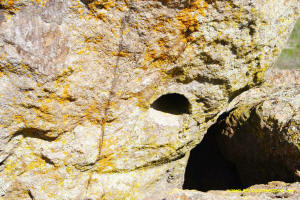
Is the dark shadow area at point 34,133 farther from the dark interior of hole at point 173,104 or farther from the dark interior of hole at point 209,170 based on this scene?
the dark interior of hole at point 209,170

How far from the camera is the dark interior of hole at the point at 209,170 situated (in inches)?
221

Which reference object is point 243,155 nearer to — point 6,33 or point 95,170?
point 95,170

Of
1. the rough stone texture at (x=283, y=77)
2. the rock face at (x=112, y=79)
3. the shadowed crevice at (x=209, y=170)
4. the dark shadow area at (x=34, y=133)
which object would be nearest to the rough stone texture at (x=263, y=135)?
the shadowed crevice at (x=209, y=170)

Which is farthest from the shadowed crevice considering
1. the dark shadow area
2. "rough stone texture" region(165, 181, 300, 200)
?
the dark shadow area

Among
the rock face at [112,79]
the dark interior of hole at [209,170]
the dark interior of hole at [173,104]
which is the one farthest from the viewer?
the dark interior of hole at [209,170]

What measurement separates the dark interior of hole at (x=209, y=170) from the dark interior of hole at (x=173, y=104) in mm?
1738

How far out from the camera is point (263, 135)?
436cm

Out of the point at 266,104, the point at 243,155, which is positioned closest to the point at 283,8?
the point at 266,104

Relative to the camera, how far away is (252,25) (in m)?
3.51

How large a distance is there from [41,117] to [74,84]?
1.89 ft

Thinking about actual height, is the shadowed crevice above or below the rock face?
below

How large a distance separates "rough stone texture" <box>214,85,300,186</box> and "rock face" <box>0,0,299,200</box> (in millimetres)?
560

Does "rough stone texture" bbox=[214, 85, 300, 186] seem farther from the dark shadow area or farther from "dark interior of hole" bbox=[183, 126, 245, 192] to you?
the dark shadow area

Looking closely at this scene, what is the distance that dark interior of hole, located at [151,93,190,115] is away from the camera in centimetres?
425
